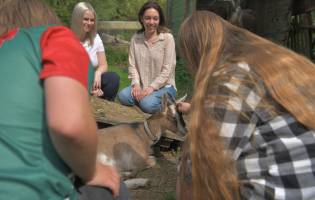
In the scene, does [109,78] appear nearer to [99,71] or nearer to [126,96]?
[99,71]

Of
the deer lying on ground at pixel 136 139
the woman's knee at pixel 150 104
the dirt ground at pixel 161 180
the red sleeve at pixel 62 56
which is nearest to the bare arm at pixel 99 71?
the woman's knee at pixel 150 104

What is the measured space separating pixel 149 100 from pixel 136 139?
1.75 feet

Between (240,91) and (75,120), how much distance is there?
3.37 feet

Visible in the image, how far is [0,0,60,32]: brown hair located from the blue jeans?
3982 millimetres

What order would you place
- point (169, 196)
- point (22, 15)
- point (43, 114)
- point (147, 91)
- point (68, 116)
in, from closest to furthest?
point (68, 116) → point (43, 114) → point (22, 15) → point (169, 196) → point (147, 91)

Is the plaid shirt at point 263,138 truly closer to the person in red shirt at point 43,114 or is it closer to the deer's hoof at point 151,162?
the person in red shirt at point 43,114

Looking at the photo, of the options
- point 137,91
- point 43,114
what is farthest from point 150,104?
point 43,114

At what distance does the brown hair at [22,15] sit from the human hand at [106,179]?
604mm

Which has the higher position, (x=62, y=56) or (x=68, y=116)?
(x=62, y=56)

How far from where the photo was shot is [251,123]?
247 centimetres

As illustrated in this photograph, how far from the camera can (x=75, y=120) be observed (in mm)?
1681

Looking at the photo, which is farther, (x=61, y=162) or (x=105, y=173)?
(x=105, y=173)

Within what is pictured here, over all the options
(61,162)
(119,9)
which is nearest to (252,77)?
(61,162)

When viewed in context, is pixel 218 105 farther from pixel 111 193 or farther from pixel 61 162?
pixel 61 162
